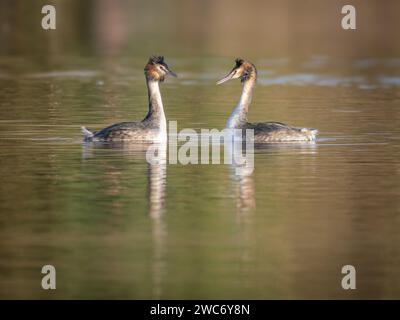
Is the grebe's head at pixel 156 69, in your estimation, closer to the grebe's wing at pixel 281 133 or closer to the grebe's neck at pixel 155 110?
the grebe's neck at pixel 155 110

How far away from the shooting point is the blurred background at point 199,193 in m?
15.0

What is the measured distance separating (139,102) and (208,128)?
22.7 feet

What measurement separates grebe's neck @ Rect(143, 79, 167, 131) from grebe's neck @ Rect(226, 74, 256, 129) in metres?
1.37

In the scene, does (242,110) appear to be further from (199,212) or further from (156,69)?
(199,212)

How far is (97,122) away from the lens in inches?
1148

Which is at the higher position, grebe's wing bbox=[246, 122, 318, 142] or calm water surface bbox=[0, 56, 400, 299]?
grebe's wing bbox=[246, 122, 318, 142]

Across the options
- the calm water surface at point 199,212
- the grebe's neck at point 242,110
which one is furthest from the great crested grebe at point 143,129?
the grebe's neck at point 242,110

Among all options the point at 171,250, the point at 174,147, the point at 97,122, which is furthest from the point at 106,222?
the point at 97,122

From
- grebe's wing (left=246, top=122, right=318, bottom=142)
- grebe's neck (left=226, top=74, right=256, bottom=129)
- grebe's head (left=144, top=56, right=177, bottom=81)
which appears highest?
grebe's head (left=144, top=56, right=177, bottom=81)

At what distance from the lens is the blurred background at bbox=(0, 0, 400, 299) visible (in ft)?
49.1

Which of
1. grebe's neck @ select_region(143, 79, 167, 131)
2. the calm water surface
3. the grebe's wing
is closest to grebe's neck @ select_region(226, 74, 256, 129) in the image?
the grebe's wing

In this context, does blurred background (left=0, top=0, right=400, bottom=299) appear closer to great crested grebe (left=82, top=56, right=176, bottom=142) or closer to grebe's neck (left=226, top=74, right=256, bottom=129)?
great crested grebe (left=82, top=56, right=176, bottom=142)
